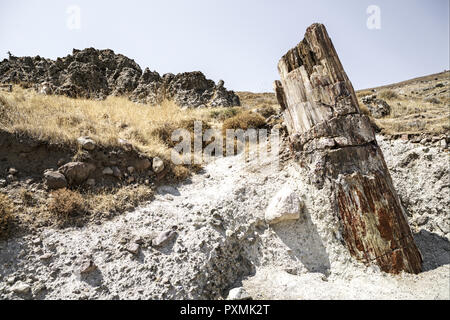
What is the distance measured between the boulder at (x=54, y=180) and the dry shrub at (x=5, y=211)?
1.71 feet

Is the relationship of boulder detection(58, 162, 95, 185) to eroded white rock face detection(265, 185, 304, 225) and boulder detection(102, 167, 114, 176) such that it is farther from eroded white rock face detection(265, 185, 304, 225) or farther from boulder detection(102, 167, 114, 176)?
eroded white rock face detection(265, 185, 304, 225)

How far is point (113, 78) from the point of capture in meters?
14.5

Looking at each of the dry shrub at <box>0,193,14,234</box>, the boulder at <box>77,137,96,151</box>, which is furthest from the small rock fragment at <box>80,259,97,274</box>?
the boulder at <box>77,137,96,151</box>

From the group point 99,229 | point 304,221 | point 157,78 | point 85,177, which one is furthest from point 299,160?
point 157,78

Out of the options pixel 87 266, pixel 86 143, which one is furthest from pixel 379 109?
pixel 87 266

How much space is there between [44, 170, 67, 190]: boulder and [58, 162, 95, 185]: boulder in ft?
0.33

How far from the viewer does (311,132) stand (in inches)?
144

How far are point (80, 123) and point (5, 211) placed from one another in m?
2.39

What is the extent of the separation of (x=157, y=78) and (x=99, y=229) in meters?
13.1

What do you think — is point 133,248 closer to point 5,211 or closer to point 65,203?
point 65,203

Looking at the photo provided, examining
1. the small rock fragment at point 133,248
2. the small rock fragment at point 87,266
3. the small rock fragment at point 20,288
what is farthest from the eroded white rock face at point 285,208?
the small rock fragment at point 20,288

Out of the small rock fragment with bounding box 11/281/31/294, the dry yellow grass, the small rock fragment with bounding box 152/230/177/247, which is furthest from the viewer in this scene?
the dry yellow grass

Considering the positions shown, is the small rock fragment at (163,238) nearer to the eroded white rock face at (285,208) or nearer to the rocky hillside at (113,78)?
the eroded white rock face at (285,208)

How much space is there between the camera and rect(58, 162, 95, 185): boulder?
3.86 meters
